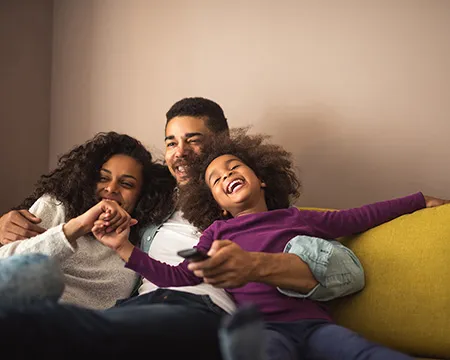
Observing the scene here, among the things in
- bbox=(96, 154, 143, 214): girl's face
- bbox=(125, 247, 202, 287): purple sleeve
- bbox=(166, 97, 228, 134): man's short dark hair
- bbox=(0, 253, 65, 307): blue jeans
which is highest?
bbox=(166, 97, 228, 134): man's short dark hair

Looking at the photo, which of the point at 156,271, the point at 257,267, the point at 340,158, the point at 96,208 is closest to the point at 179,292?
the point at 156,271

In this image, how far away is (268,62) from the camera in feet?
7.41

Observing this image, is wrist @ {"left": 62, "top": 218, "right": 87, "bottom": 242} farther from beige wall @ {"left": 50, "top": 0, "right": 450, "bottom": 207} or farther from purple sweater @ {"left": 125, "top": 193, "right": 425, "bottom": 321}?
beige wall @ {"left": 50, "top": 0, "right": 450, "bottom": 207}

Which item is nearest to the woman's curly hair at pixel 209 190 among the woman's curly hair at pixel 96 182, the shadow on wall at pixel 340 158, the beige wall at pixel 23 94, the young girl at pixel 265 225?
the young girl at pixel 265 225

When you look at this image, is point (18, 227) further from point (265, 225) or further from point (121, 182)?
point (265, 225)

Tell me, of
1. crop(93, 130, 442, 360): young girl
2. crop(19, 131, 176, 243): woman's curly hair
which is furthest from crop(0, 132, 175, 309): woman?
crop(93, 130, 442, 360): young girl

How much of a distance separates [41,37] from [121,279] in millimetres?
1510

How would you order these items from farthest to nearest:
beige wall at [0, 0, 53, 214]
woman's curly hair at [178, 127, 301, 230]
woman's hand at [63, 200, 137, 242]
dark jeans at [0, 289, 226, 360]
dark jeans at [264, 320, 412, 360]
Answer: beige wall at [0, 0, 53, 214] < woman's curly hair at [178, 127, 301, 230] < woman's hand at [63, 200, 137, 242] < dark jeans at [264, 320, 412, 360] < dark jeans at [0, 289, 226, 360]

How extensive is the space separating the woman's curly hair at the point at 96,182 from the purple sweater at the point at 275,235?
13.2 inches

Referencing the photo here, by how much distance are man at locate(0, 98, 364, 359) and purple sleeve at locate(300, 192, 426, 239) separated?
0.09 meters

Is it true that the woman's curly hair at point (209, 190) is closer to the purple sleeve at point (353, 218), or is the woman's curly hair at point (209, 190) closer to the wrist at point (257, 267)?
the purple sleeve at point (353, 218)

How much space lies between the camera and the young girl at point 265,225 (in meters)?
1.24

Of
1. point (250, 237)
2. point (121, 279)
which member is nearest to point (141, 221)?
point (121, 279)

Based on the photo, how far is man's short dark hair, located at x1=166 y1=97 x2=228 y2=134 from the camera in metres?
1.95
